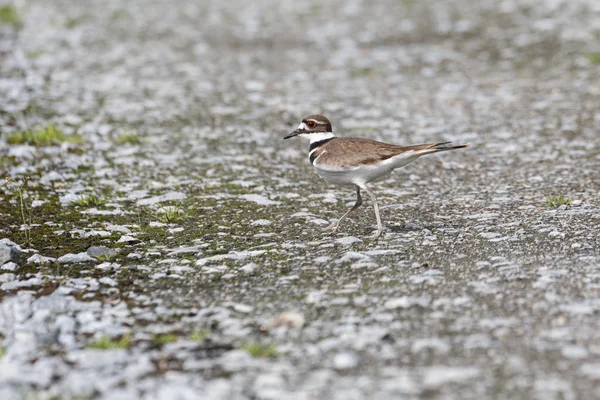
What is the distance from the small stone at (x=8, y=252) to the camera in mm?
9203

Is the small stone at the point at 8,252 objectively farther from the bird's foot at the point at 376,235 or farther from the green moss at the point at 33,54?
the green moss at the point at 33,54

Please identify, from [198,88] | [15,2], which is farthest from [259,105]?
[15,2]

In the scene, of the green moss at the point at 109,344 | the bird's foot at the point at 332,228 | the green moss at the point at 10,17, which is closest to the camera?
the green moss at the point at 109,344

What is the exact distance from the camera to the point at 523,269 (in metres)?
8.57

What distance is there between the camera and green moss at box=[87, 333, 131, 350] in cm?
704

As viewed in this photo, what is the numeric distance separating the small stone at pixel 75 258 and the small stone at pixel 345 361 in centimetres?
413

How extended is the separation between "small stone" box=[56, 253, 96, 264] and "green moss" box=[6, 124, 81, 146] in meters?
6.20

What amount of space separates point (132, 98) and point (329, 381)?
47.8 feet

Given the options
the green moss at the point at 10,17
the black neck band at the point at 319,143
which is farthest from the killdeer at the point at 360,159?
the green moss at the point at 10,17

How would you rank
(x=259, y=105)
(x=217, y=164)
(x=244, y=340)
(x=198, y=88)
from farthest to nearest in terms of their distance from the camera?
(x=198, y=88)
(x=259, y=105)
(x=217, y=164)
(x=244, y=340)

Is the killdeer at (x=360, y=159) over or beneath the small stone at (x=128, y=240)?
over

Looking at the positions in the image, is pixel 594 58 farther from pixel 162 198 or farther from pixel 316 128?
pixel 162 198

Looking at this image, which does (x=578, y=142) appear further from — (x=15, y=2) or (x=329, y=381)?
(x=15, y=2)

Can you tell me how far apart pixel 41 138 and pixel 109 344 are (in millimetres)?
9192
